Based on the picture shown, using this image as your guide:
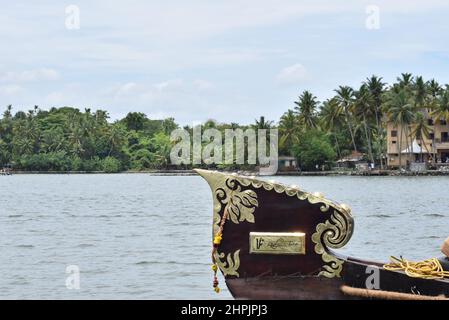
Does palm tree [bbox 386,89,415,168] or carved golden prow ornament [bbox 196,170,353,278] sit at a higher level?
palm tree [bbox 386,89,415,168]

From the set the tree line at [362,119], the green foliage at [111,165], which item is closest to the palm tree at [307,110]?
the tree line at [362,119]

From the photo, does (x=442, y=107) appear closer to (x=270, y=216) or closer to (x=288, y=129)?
(x=288, y=129)

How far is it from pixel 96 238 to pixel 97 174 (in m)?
110

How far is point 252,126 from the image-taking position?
96438 millimetres

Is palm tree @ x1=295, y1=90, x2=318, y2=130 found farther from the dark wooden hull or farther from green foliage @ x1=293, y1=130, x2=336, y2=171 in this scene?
the dark wooden hull

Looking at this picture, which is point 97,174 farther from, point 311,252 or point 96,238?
point 311,252

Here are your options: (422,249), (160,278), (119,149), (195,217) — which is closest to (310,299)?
(160,278)

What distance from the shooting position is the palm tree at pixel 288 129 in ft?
313

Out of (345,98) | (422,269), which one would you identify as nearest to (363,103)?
(345,98)

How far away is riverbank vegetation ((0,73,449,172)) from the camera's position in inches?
3388

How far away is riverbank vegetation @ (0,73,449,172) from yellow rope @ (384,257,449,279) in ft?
241

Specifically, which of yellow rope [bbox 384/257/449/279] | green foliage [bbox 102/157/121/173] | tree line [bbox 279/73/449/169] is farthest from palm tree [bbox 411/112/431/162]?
yellow rope [bbox 384/257/449/279]

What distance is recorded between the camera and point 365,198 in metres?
51.0

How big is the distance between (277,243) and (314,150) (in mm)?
87084
